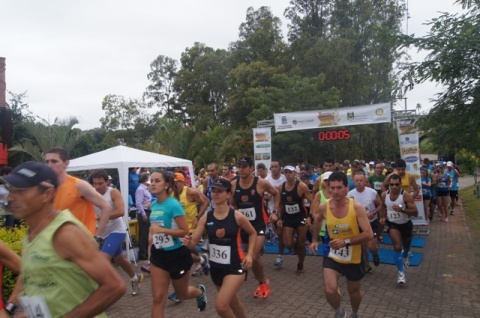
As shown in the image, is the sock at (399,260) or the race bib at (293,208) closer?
the sock at (399,260)

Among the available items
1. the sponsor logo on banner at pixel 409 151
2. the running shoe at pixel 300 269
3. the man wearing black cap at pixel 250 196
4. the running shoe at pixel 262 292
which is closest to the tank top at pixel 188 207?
the man wearing black cap at pixel 250 196

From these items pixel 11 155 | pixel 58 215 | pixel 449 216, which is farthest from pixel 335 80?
pixel 58 215

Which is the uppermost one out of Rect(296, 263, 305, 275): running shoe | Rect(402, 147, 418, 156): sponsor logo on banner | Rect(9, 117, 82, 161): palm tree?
Rect(9, 117, 82, 161): palm tree

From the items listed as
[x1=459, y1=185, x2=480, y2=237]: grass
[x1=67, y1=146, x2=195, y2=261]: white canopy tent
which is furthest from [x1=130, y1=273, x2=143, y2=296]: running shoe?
[x1=459, y1=185, x2=480, y2=237]: grass

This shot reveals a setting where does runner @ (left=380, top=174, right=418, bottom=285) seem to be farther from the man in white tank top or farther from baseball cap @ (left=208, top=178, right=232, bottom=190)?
the man in white tank top

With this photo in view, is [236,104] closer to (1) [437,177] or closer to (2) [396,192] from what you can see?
(1) [437,177]

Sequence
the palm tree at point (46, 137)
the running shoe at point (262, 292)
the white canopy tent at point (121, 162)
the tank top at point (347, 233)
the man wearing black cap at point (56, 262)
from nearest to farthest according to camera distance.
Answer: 1. the man wearing black cap at point (56, 262)
2. the tank top at point (347, 233)
3. the running shoe at point (262, 292)
4. the white canopy tent at point (121, 162)
5. the palm tree at point (46, 137)

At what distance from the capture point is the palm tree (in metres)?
17.5

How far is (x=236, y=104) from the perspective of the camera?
33656 mm

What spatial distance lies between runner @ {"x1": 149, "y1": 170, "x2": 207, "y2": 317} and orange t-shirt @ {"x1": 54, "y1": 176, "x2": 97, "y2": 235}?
30.3 inches

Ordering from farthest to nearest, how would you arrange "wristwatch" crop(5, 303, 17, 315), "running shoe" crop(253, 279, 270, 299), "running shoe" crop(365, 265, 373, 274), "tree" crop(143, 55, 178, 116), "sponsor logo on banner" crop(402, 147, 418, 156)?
"tree" crop(143, 55, 178, 116), "sponsor logo on banner" crop(402, 147, 418, 156), "running shoe" crop(365, 265, 373, 274), "running shoe" crop(253, 279, 270, 299), "wristwatch" crop(5, 303, 17, 315)

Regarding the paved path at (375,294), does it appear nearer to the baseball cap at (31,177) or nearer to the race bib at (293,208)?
the race bib at (293,208)

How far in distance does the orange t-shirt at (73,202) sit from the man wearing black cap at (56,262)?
7.71 ft

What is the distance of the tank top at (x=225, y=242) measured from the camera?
484cm
